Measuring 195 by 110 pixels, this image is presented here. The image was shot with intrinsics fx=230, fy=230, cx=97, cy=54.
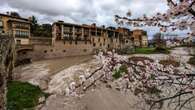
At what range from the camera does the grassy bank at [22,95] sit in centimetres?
1377

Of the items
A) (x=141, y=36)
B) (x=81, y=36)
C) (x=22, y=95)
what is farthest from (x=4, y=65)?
(x=81, y=36)

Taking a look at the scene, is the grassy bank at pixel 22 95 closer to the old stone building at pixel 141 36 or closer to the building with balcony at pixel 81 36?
the old stone building at pixel 141 36

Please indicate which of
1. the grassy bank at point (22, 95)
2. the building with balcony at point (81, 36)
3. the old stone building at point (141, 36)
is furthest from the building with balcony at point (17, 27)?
the grassy bank at point (22, 95)

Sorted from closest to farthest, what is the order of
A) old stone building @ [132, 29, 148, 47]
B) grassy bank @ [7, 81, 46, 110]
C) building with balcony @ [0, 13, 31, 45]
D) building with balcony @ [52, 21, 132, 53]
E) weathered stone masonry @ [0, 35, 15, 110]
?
old stone building @ [132, 29, 148, 47] < weathered stone masonry @ [0, 35, 15, 110] < grassy bank @ [7, 81, 46, 110] < building with balcony @ [0, 13, 31, 45] < building with balcony @ [52, 21, 132, 53]

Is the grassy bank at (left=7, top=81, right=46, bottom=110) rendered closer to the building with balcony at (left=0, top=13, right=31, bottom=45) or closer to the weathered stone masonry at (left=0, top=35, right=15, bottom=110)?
the weathered stone masonry at (left=0, top=35, right=15, bottom=110)

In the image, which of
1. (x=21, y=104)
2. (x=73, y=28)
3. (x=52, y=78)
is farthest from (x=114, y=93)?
(x=73, y=28)

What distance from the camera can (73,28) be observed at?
46.7m

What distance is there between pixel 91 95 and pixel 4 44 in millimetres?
8961

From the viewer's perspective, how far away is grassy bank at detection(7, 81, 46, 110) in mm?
13768

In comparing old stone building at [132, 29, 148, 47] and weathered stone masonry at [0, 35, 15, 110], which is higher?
old stone building at [132, 29, 148, 47]

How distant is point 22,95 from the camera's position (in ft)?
52.6

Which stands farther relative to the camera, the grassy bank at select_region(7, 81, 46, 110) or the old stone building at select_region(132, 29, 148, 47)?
the grassy bank at select_region(7, 81, 46, 110)

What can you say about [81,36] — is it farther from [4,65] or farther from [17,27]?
[4,65]

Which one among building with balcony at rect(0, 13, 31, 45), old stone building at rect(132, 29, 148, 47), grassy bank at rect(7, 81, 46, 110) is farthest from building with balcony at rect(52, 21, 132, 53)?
grassy bank at rect(7, 81, 46, 110)
